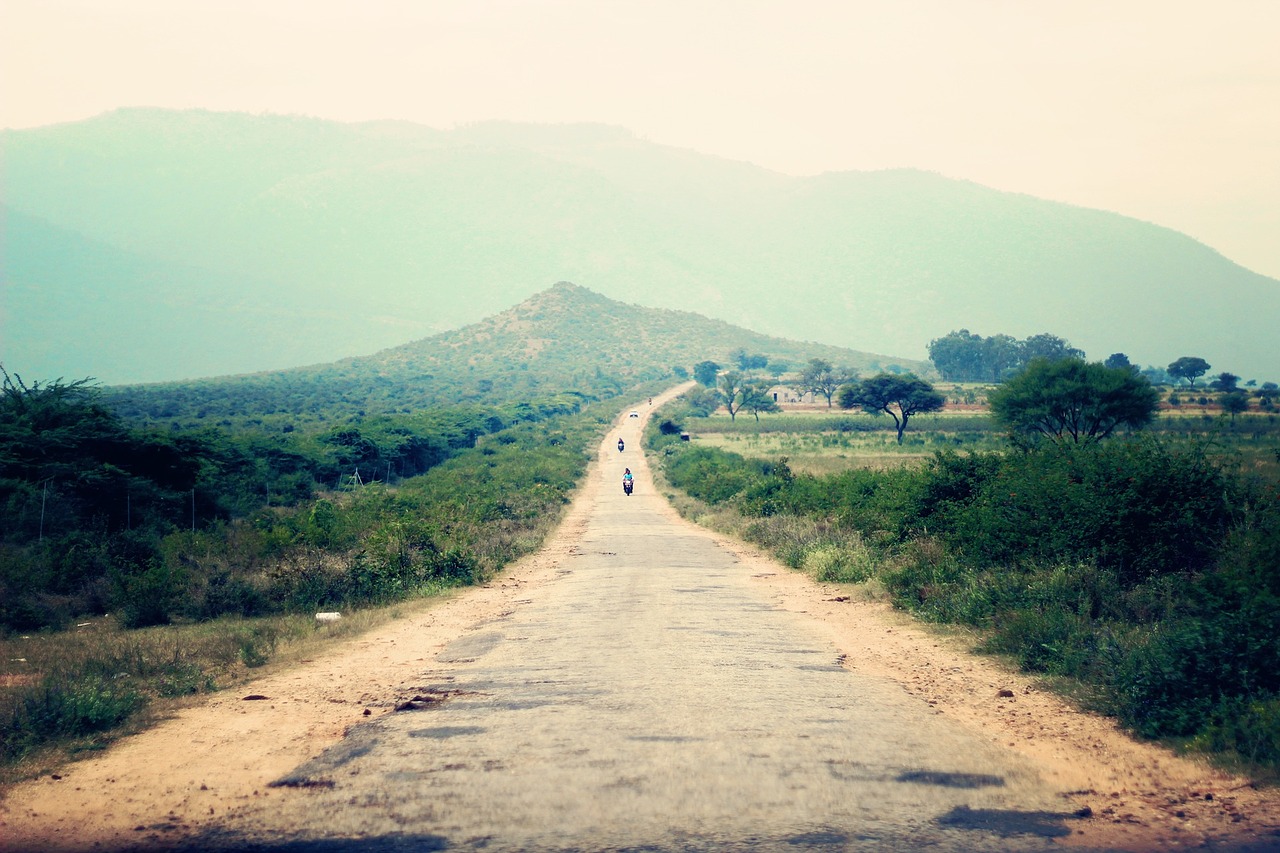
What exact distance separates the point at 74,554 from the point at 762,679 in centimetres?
1389

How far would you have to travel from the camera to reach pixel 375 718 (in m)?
9.18

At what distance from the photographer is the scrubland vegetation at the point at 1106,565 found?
8.48 m

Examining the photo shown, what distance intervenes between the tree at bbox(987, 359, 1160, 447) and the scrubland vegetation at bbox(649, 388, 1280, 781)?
96.6 feet

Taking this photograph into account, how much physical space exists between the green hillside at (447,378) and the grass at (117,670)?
66.7 m

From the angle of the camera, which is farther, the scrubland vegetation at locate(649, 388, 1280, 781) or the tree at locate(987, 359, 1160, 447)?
the tree at locate(987, 359, 1160, 447)

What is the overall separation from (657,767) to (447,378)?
487ft

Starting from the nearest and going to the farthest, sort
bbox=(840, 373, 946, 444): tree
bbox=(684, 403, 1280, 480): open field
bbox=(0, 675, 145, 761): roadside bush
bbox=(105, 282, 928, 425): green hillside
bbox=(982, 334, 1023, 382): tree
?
bbox=(0, 675, 145, 761): roadside bush, bbox=(684, 403, 1280, 480): open field, bbox=(840, 373, 946, 444): tree, bbox=(105, 282, 928, 425): green hillside, bbox=(982, 334, 1023, 382): tree

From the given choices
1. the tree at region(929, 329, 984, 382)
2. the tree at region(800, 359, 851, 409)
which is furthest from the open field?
the tree at region(929, 329, 984, 382)

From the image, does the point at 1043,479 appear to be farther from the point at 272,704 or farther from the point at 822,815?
the point at 272,704

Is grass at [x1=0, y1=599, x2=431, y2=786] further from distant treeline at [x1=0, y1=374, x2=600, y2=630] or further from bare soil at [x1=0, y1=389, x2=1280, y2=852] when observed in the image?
distant treeline at [x1=0, y1=374, x2=600, y2=630]

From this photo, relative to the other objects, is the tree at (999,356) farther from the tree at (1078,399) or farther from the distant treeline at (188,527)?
the distant treeline at (188,527)

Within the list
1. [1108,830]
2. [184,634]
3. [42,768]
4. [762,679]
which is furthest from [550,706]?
[184,634]

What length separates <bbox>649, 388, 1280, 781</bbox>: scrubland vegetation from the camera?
8.48 metres

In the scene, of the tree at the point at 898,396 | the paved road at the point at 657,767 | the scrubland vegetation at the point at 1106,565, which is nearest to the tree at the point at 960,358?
the tree at the point at 898,396
